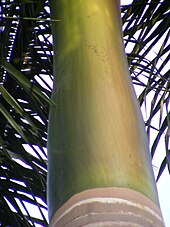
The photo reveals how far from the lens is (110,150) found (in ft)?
2.37

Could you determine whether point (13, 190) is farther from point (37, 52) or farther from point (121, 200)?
point (121, 200)

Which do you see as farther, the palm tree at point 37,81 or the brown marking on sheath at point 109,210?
the palm tree at point 37,81

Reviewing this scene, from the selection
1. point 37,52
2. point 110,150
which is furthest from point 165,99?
point 110,150

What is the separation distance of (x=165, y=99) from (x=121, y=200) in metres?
0.87

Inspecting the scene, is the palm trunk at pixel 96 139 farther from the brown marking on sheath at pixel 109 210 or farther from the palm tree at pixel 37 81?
the palm tree at pixel 37 81

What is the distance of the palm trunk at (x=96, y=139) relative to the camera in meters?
0.69

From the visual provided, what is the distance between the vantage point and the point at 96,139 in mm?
734

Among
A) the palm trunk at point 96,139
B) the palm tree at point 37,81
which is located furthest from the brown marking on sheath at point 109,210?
the palm tree at point 37,81

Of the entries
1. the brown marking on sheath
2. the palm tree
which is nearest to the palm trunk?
the brown marking on sheath

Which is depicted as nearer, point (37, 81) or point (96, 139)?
point (96, 139)

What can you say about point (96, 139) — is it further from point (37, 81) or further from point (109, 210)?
point (37, 81)

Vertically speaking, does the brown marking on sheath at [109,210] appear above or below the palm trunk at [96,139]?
below

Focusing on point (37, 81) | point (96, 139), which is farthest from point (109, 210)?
point (37, 81)

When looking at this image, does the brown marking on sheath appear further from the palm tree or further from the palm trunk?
the palm tree
